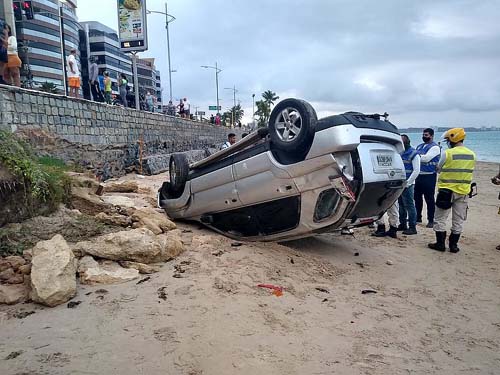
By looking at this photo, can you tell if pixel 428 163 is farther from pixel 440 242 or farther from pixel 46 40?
pixel 46 40

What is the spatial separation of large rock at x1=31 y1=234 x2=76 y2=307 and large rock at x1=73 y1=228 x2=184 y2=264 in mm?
394

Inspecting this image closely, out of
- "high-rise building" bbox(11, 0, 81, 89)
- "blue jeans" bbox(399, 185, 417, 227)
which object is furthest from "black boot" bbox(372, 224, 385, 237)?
"high-rise building" bbox(11, 0, 81, 89)

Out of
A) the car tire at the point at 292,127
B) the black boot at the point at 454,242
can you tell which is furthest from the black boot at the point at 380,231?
the car tire at the point at 292,127

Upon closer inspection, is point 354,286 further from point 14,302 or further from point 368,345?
point 14,302

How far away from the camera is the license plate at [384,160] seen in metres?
4.41

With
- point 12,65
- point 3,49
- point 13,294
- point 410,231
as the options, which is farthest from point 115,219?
point 3,49

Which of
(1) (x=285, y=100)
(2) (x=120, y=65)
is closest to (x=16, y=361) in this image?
(1) (x=285, y=100)

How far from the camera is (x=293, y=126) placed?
4.41 m

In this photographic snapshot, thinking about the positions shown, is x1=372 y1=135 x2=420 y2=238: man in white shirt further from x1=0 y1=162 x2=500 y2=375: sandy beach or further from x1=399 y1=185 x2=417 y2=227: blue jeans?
x1=0 y1=162 x2=500 y2=375: sandy beach

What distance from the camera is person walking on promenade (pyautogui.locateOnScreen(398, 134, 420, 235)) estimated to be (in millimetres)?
6541

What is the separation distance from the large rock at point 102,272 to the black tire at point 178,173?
2.28 metres

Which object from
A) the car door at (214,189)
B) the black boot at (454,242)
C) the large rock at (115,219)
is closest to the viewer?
the large rock at (115,219)

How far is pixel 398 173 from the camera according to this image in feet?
15.2

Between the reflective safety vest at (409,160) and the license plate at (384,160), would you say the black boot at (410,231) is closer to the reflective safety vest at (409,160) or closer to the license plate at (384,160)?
the reflective safety vest at (409,160)
